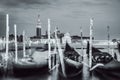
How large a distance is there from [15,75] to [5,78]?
20.3 inches

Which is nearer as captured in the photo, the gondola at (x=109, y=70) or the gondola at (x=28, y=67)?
the gondola at (x=109, y=70)

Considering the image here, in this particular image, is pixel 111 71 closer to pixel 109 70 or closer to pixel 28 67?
pixel 109 70

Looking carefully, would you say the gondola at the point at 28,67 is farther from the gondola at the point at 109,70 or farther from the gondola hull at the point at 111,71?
the gondola hull at the point at 111,71

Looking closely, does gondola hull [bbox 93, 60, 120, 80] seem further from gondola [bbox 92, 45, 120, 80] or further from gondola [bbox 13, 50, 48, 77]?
gondola [bbox 13, 50, 48, 77]

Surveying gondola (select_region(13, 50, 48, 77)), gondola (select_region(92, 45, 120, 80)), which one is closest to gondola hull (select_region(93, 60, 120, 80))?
gondola (select_region(92, 45, 120, 80))

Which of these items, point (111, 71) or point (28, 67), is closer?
point (111, 71)

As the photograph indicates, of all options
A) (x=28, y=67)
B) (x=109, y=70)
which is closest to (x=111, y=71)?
(x=109, y=70)

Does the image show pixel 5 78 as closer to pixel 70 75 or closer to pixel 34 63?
pixel 34 63

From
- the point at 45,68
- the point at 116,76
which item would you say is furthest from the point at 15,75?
the point at 116,76

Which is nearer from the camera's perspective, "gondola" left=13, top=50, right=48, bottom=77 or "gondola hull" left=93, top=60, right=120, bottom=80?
"gondola hull" left=93, top=60, right=120, bottom=80

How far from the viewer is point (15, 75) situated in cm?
854

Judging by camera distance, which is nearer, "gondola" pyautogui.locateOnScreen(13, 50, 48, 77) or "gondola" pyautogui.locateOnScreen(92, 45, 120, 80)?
"gondola" pyautogui.locateOnScreen(92, 45, 120, 80)

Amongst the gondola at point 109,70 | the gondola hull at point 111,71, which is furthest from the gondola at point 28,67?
the gondola hull at point 111,71

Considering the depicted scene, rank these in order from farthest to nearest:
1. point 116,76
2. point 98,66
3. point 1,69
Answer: point 1,69
point 98,66
point 116,76
